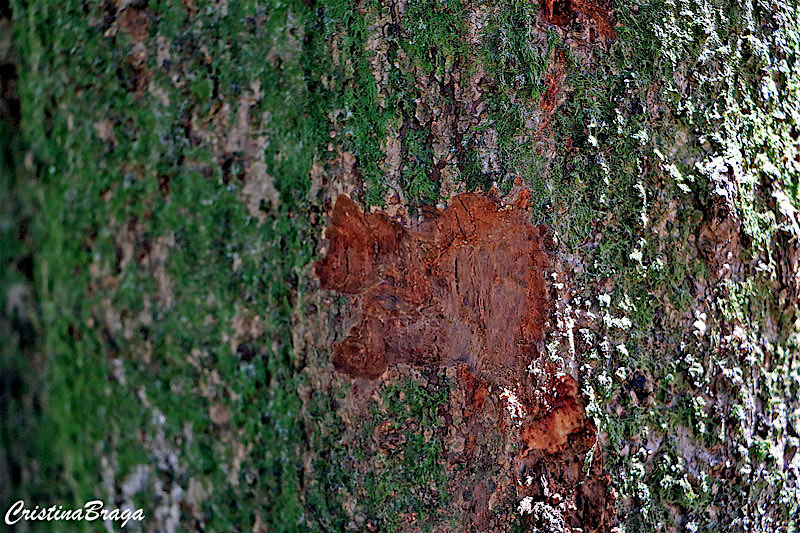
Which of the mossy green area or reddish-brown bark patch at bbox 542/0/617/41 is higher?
reddish-brown bark patch at bbox 542/0/617/41

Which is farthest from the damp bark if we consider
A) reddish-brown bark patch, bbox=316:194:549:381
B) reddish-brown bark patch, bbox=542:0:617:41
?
reddish-brown bark patch, bbox=542:0:617:41

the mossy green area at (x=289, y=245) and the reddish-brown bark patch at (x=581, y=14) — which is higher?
the reddish-brown bark patch at (x=581, y=14)

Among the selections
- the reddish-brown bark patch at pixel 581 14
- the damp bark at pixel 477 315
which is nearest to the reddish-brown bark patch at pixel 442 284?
the damp bark at pixel 477 315

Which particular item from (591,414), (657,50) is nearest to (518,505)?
(591,414)

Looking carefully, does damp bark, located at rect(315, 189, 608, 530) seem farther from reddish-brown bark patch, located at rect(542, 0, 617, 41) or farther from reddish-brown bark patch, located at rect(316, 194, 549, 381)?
reddish-brown bark patch, located at rect(542, 0, 617, 41)

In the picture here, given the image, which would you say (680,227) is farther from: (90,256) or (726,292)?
(90,256)

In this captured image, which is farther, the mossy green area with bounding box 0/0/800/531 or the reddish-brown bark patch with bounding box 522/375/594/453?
the reddish-brown bark patch with bounding box 522/375/594/453

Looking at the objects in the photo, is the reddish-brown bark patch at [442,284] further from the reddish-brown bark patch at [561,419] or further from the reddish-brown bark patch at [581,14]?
the reddish-brown bark patch at [581,14]
